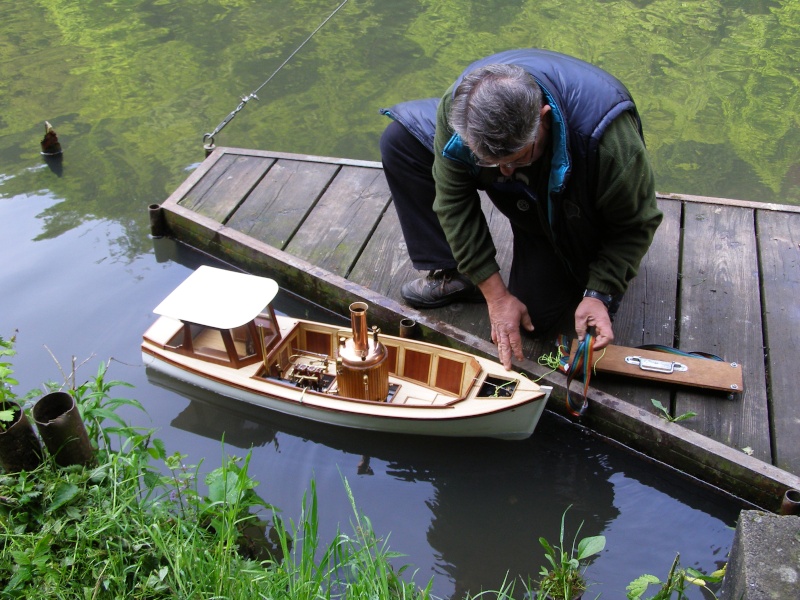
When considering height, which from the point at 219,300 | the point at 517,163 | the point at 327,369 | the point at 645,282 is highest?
the point at 517,163

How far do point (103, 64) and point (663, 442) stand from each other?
6.57m

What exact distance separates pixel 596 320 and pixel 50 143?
4759mm

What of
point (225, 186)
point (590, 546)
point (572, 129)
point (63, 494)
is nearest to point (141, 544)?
point (63, 494)

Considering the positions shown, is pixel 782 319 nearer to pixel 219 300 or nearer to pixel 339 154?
pixel 219 300

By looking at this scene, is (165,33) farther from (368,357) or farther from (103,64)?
(368,357)

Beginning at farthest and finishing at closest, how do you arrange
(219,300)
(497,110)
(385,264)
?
(385,264), (219,300), (497,110)

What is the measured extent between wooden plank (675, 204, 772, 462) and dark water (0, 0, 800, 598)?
328 mm

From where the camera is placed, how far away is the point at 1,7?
28.5 feet

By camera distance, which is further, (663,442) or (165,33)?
(165,33)

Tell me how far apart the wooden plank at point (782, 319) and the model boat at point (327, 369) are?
1.06 meters

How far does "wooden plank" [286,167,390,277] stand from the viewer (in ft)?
14.7

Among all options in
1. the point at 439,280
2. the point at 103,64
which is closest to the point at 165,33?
the point at 103,64

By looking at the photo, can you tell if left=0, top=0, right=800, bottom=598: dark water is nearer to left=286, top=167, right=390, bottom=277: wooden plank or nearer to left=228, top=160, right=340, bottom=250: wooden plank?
left=286, top=167, right=390, bottom=277: wooden plank

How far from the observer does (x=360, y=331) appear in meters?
3.38
